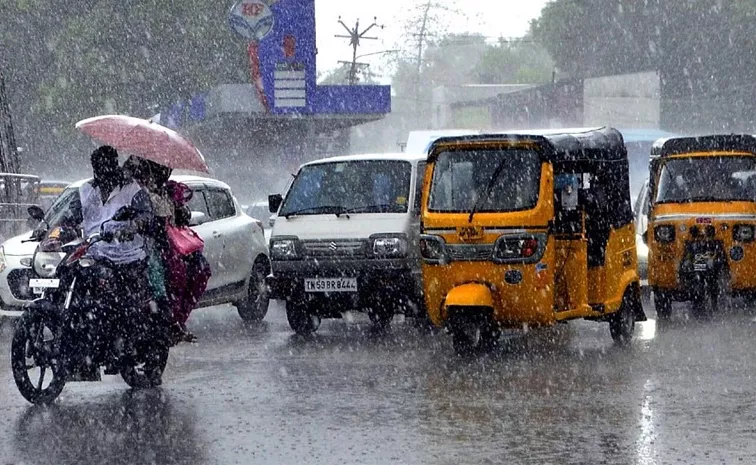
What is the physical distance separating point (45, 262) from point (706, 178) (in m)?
7.48

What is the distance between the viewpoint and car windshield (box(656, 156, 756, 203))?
15695 millimetres

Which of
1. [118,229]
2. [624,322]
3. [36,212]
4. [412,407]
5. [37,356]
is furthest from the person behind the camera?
[624,322]

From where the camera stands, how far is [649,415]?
8664 mm

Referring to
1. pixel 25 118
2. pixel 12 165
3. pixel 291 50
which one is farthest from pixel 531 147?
pixel 25 118

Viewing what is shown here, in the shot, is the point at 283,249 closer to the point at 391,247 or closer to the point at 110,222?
the point at 391,247

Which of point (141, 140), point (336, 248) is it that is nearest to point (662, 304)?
point (336, 248)

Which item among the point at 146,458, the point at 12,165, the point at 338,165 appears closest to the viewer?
the point at 146,458

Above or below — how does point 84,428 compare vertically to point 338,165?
below

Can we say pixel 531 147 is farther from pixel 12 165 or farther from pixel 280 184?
pixel 280 184

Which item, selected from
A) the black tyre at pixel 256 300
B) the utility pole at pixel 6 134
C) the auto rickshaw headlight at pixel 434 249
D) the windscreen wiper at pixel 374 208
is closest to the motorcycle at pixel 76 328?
the auto rickshaw headlight at pixel 434 249

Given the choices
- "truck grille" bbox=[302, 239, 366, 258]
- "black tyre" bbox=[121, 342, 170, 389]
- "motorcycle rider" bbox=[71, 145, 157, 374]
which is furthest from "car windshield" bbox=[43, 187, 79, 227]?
"motorcycle rider" bbox=[71, 145, 157, 374]

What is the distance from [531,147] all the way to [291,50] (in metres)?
31.7

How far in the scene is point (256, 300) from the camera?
15625 mm

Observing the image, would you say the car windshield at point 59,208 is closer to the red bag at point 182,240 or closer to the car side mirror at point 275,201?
the car side mirror at point 275,201
